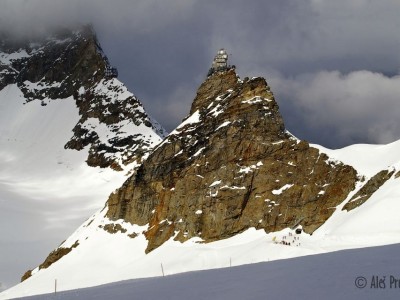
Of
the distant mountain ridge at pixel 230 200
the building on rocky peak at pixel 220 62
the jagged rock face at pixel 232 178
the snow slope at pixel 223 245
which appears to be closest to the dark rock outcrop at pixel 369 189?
the distant mountain ridge at pixel 230 200

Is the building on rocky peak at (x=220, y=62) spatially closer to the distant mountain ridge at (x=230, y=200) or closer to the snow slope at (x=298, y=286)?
the distant mountain ridge at (x=230, y=200)

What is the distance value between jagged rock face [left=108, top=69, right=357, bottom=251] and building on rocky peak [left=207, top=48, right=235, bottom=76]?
576cm

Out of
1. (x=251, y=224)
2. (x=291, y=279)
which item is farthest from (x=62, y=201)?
(x=291, y=279)

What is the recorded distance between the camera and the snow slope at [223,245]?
216 ft

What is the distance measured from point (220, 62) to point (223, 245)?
51.3 metres

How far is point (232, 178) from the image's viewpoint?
95.2 meters

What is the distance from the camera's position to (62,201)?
177000 mm

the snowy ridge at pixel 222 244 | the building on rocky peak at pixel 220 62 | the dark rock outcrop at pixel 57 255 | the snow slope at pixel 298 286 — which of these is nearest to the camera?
the snow slope at pixel 298 286

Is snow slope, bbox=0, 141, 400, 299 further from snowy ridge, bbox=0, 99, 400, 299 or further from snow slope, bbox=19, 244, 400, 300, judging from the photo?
snow slope, bbox=19, 244, 400, 300

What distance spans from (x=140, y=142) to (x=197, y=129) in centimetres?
9256

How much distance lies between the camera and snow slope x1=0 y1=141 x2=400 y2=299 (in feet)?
216

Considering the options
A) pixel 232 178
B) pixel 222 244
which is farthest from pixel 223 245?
pixel 232 178

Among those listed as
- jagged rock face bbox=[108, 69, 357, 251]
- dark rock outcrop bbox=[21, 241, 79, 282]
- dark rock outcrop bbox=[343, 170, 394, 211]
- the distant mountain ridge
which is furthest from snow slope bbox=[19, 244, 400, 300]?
dark rock outcrop bbox=[21, 241, 79, 282]

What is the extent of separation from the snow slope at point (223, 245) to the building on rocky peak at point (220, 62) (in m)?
35.8
